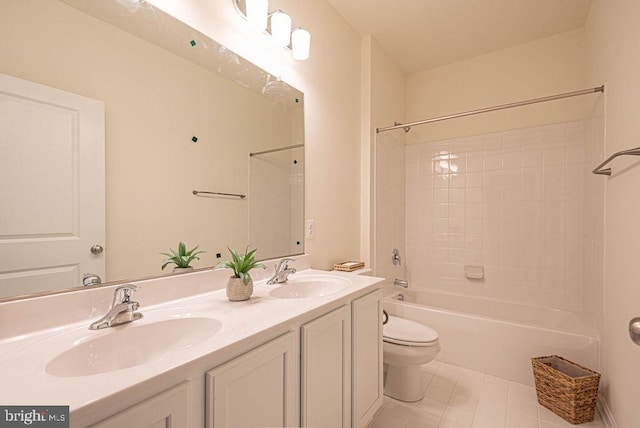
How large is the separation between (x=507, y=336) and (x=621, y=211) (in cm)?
103

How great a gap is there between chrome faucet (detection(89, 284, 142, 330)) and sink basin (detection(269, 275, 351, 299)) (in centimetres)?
67

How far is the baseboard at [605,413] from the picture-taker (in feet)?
5.01

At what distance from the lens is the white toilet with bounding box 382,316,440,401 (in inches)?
69.6

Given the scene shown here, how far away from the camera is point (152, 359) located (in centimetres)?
87

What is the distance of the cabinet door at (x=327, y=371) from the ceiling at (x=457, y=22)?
2146 mm

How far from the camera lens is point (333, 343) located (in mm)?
1196

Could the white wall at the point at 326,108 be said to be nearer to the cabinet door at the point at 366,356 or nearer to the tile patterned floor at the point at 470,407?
the cabinet door at the point at 366,356

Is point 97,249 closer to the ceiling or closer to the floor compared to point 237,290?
closer to the ceiling

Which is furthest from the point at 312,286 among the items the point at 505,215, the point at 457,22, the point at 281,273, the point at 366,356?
the point at 457,22

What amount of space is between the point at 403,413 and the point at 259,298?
1.19 meters

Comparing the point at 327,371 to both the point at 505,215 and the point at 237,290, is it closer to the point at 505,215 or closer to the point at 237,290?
the point at 237,290

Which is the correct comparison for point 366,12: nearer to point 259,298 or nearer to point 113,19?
point 113,19

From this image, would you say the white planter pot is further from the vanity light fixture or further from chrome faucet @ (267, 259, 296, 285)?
the vanity light fixture

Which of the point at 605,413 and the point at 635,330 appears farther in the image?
the point at 605,413
